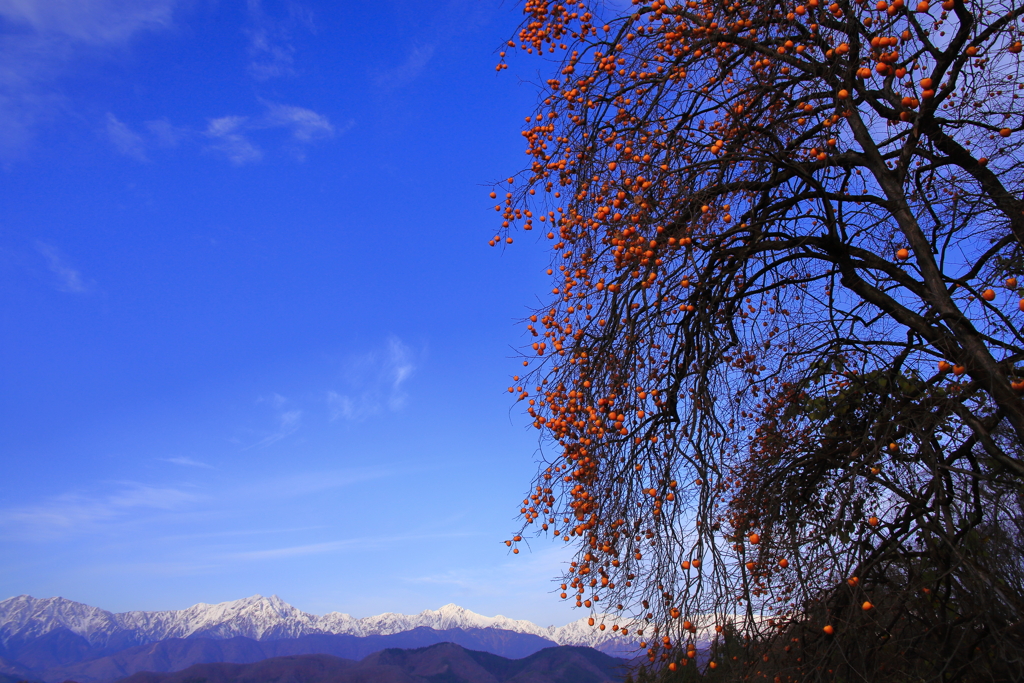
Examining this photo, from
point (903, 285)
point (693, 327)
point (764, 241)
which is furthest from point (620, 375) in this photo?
point (903, 285)

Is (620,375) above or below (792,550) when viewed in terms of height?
above

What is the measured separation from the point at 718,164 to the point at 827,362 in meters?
2.18

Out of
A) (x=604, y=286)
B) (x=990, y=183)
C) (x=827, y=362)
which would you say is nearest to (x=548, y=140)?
(x=604, y=286)

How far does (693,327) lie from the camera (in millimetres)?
5793

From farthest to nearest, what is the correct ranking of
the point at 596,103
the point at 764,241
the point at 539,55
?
the point at 539,55
the point at 596,103
the point at 764,241

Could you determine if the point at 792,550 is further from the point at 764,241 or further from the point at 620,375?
the point at 764,241

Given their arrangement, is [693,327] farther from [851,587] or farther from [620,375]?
[851,587]

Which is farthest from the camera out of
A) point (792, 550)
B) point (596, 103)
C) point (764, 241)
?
point (596, 103)

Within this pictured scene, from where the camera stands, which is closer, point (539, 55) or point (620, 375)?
point (620, 375)

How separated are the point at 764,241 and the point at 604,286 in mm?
Answer: 1504

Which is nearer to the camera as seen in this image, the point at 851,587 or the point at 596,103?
the point at 851,587

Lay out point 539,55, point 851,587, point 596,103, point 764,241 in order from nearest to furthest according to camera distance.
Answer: point 851,587 → point 764,241 → point 596,103 → point 539,55

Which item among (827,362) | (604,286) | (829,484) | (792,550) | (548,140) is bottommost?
(792,550)

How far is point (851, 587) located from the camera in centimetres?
470
